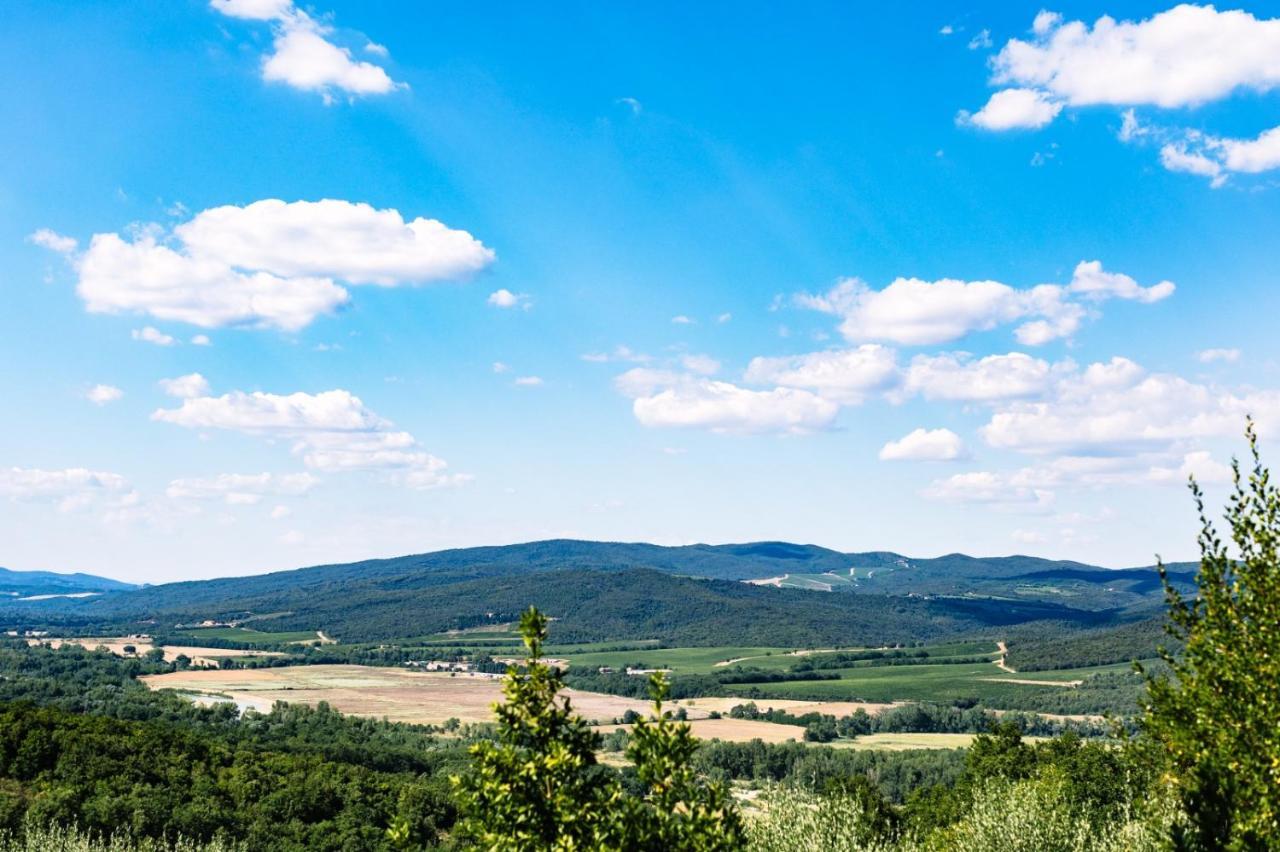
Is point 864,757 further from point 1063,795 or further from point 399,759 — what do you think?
point 1063,795

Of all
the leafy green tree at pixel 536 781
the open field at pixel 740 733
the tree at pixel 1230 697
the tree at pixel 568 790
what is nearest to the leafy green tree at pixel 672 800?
the tree at pixel 568 790

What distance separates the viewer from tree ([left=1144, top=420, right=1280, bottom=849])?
62.7 feet

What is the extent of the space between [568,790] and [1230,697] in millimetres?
14335

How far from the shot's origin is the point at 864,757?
521ft

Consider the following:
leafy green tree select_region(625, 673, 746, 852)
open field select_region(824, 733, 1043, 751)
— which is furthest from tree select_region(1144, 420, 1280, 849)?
open field select_region(824, 733, 1043, 751)

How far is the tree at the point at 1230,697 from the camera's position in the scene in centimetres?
1911

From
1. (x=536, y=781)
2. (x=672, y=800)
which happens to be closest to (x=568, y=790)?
(x=536, y=781)

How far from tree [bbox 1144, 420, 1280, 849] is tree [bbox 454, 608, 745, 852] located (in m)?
10.6

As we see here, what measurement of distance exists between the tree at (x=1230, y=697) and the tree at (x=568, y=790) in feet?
34.9

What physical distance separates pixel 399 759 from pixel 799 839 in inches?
4234

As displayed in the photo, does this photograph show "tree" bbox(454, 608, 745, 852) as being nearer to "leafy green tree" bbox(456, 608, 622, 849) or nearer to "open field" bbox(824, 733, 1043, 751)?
"leafy green tree" bbox(456, 608, 622, 849)

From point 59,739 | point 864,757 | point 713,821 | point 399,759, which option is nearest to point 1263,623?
point 713,821

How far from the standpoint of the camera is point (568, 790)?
16.6 meters

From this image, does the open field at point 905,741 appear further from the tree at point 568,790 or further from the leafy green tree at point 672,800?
the tree at point 568,790
